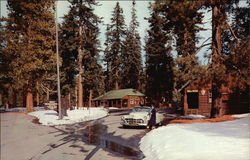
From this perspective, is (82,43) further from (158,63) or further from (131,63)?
(131,63)

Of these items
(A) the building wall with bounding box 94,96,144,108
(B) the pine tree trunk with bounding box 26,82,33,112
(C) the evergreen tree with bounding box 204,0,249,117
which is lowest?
(A) the building wall with bounding box 94,96,144,108

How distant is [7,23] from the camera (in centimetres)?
3362

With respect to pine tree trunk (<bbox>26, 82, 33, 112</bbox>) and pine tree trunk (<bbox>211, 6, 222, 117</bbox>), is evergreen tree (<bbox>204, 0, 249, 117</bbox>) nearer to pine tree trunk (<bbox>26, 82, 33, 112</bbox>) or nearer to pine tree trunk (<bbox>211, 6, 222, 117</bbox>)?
pine tree trunk (<bbox>211, 6, 222, 117</bbox>)

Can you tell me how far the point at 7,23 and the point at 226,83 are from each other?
98.1 feet

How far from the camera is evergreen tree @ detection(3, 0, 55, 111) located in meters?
30.8

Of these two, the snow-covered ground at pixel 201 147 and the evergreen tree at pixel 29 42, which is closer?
the snow-covered ground at pixel 201 147

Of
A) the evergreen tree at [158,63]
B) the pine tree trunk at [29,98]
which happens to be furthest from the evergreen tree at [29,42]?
the evergreen tree at [158,63]

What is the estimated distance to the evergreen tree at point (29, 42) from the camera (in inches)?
1211

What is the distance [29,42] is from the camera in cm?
3259

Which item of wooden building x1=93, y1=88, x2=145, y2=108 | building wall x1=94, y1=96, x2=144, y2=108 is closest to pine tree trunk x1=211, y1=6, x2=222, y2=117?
wooden building x1=93, y1=88, x2=145, y2=108

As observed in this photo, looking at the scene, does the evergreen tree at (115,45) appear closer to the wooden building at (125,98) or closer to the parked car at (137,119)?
the wooden building at (125,98)

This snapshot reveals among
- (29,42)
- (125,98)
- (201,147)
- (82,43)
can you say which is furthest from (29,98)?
(125,98)

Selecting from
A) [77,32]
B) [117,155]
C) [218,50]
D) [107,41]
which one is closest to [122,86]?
[107,41]

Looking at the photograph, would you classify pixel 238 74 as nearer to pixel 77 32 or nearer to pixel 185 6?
pixel 185 6
